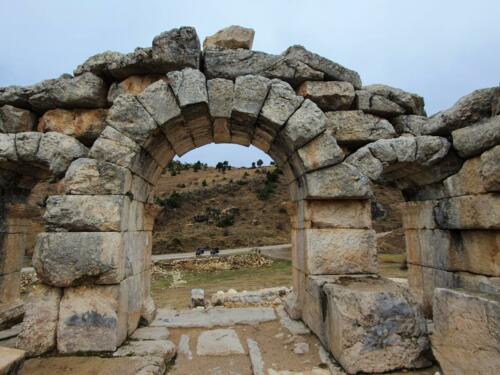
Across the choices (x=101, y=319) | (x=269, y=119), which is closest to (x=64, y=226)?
(x=101, y=319)

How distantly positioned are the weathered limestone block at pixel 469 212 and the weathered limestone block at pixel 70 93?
510 cm

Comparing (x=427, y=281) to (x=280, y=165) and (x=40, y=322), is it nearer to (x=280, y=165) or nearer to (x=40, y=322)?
(x=280, y=165)

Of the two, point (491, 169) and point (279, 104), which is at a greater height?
point (279, 104)

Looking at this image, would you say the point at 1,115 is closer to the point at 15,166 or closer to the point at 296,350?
the point at 15,166

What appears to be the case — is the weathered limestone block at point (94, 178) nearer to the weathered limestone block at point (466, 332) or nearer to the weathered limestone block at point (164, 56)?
the weathered limestone block at point (164, 56)

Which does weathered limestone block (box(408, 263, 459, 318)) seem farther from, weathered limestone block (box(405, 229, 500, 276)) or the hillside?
the hillside

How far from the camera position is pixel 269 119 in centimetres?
418

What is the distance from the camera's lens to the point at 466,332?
247cm

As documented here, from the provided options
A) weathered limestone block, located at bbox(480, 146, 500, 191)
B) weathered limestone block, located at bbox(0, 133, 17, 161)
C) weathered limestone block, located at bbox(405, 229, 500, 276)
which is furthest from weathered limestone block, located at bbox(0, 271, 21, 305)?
weathered limestone block, located at bbox(480, 146, 500, 191)

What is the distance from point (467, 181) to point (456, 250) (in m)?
1.03

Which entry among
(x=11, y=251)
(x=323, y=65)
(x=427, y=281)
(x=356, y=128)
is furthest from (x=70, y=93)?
(x=427, y=281)

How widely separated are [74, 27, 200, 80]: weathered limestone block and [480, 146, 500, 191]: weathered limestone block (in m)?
3.79

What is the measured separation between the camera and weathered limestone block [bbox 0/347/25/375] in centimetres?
196

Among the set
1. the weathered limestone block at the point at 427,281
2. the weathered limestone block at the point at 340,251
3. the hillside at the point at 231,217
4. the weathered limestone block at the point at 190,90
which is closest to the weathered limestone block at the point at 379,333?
the weathered limestone block at the point at 340,251
